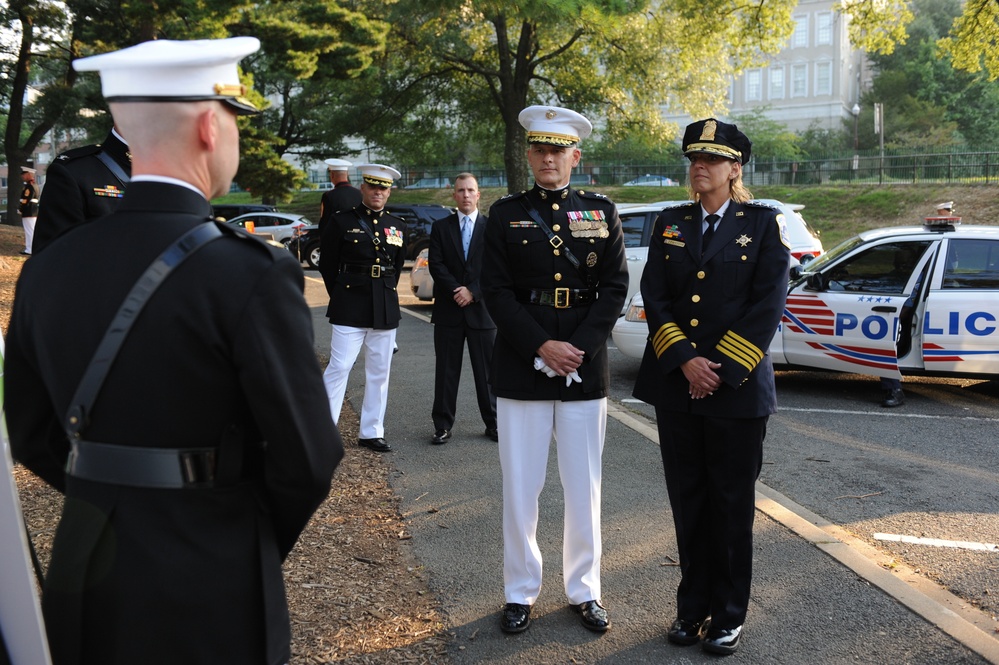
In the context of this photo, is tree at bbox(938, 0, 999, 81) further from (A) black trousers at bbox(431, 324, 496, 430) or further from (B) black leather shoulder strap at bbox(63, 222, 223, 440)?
(B) black leather shoulder strap at bbox(63, 222, 223, 440)

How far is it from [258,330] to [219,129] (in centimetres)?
46

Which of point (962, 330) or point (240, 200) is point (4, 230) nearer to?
point (962, 330)

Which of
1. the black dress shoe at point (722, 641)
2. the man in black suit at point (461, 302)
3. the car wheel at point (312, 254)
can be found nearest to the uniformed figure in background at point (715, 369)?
the black dress shoe at point (722, 641)

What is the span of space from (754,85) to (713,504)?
80.0 m

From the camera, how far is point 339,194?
Answer: 28.3ft

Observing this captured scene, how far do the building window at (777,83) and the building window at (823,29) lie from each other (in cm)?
358

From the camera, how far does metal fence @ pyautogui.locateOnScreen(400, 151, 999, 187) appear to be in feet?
109

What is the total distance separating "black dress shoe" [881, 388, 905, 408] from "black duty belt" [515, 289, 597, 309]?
579 cm

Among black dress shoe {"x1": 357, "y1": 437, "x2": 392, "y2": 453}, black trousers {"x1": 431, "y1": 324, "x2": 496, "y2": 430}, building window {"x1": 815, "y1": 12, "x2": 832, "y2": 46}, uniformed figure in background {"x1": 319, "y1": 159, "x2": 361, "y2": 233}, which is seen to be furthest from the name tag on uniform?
building window {"x1": 815, "y1": 12, "x2": 832, "y2": 46}

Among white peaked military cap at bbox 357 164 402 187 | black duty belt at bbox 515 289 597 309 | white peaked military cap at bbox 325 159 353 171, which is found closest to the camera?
black duty belt at bbox 515 289 597 309

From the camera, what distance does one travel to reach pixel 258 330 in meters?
1.93

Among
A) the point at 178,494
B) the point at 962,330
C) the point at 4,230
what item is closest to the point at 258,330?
the point at 178,494

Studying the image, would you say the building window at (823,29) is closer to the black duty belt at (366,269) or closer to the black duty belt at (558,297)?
the black duty belt at (366,269)

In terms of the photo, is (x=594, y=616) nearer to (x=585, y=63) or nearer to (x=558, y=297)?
(x=558, y=297)
